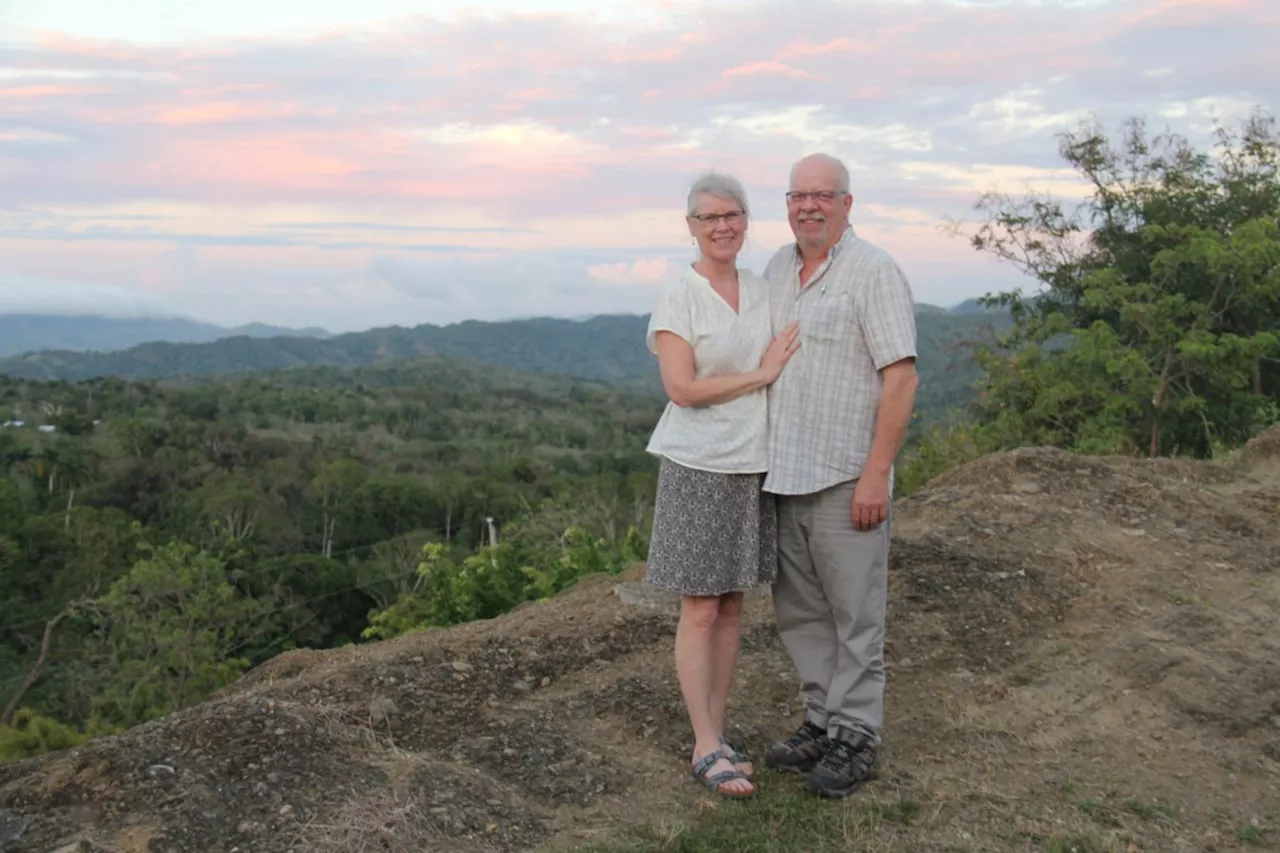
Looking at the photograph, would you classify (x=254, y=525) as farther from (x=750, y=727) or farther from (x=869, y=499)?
(x=869, y=499)

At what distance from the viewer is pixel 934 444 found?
464 inches

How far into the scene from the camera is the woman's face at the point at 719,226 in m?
3.01

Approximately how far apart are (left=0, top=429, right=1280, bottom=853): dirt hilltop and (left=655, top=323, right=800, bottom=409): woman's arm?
1.18 m

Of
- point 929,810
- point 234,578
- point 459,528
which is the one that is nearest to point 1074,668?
point 929,810

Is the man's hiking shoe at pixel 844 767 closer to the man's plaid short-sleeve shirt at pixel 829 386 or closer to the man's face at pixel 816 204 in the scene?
the man's plaid short-sleeve shirt at pixel 829 386

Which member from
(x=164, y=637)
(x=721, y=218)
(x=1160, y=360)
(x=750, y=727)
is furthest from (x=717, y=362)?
(x=164, y=637)

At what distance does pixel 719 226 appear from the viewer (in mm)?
3021

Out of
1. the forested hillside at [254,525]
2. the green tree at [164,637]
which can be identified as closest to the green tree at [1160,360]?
the forested hillside at [254,525]

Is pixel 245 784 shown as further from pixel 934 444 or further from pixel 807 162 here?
pixel 934 444

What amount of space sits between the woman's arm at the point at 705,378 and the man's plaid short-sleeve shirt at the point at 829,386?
6 centimetres

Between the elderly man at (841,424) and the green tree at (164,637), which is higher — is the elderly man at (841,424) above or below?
above

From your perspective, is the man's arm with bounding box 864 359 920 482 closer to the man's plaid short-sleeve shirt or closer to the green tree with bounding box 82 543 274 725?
the man's plaid short-sleeve shirt

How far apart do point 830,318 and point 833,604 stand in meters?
0.85

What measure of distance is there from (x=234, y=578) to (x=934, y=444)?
24.4m
